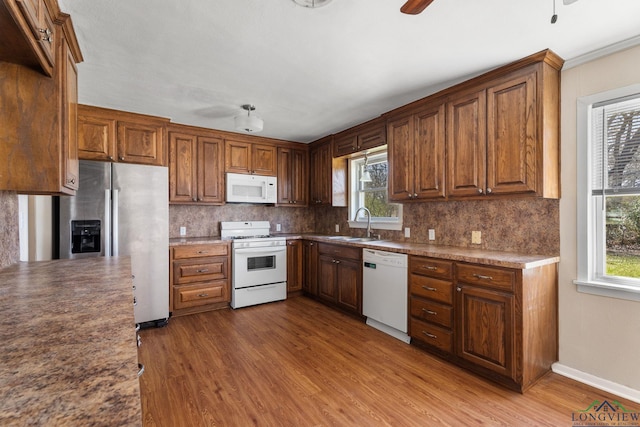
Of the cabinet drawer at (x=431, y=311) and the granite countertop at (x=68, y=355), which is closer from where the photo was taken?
the granite countertop at (x=68, y=355)

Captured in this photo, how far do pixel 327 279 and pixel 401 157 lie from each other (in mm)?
1764

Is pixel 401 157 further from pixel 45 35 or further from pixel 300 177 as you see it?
pixel 45 35

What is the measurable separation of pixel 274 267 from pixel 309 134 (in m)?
1.91

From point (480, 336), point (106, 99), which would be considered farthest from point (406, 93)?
point (106, 99)

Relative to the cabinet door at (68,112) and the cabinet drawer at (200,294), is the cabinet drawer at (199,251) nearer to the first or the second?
the cabinet drawer at (200,294)

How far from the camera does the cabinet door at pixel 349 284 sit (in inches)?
134

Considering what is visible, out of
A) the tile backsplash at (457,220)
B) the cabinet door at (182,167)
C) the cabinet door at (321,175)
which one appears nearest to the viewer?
the tile backsplash at (457,220)

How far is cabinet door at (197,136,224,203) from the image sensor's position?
3.98 meters

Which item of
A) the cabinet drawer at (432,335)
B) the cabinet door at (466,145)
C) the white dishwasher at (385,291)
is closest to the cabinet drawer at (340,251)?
the white dishwasher at (385,291)

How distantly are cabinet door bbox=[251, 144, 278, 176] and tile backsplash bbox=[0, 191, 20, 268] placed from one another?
8.70 ft

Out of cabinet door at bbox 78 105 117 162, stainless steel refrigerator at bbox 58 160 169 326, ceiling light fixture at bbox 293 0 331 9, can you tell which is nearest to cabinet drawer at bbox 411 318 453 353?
ceiling light fixture at bbox 293 0 331 9

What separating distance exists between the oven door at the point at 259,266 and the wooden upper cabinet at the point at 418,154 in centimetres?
176

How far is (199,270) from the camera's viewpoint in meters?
3.67

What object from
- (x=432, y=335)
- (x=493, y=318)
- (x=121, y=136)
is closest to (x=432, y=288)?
(x=432, y=335)
